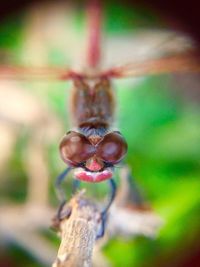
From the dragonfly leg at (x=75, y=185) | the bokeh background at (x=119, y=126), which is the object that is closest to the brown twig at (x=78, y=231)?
the dragonfly leg at (x=75, y=185)

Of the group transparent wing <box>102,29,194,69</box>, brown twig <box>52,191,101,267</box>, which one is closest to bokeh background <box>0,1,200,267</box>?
transparent wing <box>102,29,194,69</box>

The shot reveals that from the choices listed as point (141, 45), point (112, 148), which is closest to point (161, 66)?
point (141, 45)

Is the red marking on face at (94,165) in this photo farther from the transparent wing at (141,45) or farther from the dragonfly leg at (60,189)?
the transparent wing at (141,45)

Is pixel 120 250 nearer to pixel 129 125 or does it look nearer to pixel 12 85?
pixel 129 125

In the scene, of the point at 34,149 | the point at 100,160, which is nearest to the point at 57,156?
the point at 34,149

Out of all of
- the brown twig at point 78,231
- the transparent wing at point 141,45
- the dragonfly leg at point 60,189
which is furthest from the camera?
the transparent wing at point 141,45
